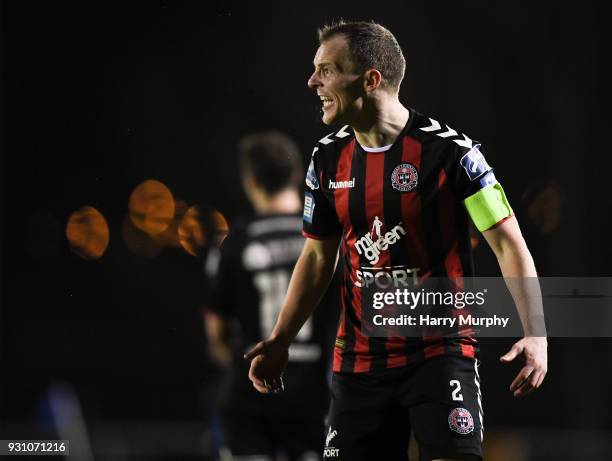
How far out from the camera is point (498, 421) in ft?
34.3

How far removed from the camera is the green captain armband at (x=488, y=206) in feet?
12.4

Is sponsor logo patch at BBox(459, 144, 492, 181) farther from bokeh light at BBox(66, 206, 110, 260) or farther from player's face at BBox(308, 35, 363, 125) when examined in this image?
bokeh light at BBox(66, 206, 110, 260)

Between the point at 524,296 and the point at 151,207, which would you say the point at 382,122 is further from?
the point at 151,207

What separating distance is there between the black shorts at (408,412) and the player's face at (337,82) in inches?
41.7

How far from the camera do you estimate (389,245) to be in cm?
388

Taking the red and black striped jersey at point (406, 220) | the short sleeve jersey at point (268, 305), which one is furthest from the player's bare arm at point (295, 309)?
the short sleeve jersey at point (268, 305)

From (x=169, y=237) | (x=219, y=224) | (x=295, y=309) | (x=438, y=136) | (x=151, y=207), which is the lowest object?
(x=295, y=309)

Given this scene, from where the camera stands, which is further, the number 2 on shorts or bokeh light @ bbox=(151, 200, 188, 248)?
bokeh light @ bbox=(151, 200, 188, 248)

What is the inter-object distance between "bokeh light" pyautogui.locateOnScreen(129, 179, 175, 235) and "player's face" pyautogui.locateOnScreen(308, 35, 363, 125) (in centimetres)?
957

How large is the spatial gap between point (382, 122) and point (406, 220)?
430mm

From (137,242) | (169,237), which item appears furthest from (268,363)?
(169,237)

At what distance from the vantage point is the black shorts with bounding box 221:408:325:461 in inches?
196

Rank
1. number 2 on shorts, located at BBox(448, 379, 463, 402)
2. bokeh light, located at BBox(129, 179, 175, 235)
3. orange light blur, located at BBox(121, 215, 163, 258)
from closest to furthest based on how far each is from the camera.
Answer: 1. number 2 on shorts, located at BBox(448, 379, 463, 402)
2. bokeh light, located at BBox(129, 179, 175, 235)
3. orange light blur, located at BBox(121, 215, 163, 258)

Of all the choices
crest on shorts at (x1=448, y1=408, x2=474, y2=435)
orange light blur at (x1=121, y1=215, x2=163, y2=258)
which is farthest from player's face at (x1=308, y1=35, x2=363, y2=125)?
orange light blur at (x1=121, y1=215, x2=163, y2=258)
